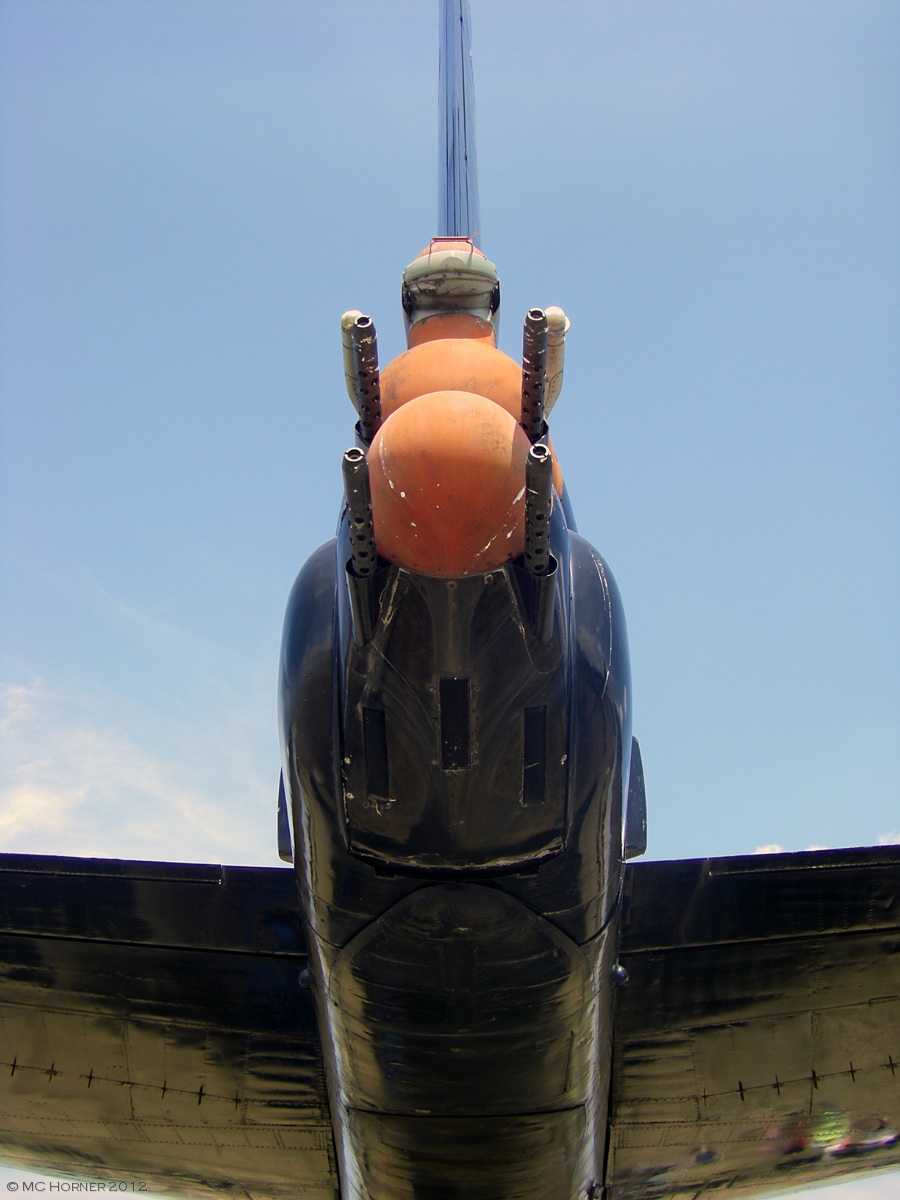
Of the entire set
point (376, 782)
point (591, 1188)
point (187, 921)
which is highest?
point (376, 782)

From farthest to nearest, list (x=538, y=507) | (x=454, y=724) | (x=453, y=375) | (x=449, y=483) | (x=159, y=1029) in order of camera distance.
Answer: (x=159, y=1029), (x=454, y=724), (x=453, y=375), (x=538, y=507), (x=449, y=483)

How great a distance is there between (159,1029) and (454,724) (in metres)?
4.31

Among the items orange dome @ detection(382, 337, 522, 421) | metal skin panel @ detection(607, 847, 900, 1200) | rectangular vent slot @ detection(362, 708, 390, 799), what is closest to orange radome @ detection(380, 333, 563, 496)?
orange dome @ detection(382, 337, 522, 421)

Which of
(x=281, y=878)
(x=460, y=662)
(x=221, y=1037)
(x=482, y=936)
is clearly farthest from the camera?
(x=221, y=1037)

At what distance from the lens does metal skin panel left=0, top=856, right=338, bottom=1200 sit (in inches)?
291

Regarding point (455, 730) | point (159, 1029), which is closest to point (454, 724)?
point (455, 730)

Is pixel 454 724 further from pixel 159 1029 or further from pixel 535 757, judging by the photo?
pixel 159 1029

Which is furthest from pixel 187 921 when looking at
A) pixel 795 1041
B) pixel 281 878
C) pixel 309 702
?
pixel 795 1041

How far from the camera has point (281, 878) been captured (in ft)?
24.2

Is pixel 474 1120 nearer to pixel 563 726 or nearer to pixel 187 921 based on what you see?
pixel 187 921

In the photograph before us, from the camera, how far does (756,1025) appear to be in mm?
7844

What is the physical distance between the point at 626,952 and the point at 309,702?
334 centimetres

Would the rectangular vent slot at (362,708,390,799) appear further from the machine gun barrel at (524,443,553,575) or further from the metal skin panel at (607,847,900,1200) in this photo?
the metal skin panel at (607,847,900,1200)

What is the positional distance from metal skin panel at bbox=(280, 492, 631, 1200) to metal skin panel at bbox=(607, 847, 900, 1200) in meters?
0.96
